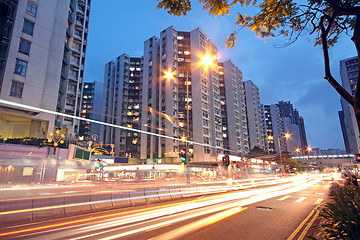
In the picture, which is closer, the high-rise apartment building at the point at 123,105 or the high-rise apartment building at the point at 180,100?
the high-rise apartment building at the point at 180,100

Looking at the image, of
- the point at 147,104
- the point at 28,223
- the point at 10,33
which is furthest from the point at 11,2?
the point at 147,104

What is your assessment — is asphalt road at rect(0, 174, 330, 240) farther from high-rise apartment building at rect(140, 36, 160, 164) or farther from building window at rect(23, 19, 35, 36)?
high-rise apartment building at rect(140, 36, 160, 164)

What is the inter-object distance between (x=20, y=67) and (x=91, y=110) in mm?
87901

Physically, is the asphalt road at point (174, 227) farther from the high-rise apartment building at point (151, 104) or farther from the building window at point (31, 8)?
the high-rise apartment building at point (151, 104)

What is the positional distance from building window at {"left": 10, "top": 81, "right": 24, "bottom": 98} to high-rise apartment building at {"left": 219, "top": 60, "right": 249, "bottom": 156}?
195 ft

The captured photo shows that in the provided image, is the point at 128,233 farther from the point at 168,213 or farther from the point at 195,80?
the point at 195,80

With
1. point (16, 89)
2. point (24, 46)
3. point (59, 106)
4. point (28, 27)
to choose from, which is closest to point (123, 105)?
point (59, 106)

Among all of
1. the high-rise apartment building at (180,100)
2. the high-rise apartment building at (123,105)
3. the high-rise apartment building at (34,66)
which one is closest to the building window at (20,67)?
the high-rise apartment building at (34,66)

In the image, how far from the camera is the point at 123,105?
290 feet

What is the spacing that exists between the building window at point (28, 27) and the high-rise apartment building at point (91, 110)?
65.6 metres

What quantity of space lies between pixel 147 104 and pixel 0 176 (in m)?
52.6

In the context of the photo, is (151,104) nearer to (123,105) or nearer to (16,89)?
(123,105)

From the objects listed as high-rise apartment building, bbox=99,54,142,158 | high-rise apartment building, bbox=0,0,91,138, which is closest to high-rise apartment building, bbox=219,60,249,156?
high-rise apartment building, bbox=99,54,142,158

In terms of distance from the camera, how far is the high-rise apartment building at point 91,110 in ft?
318
